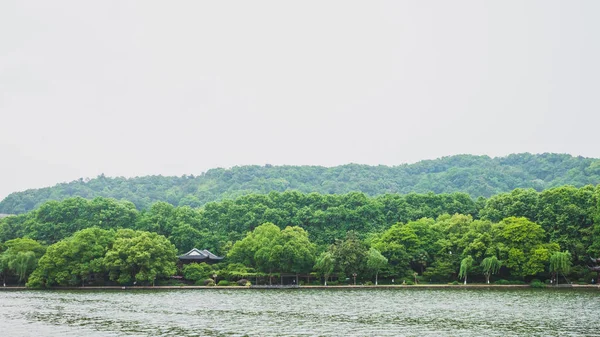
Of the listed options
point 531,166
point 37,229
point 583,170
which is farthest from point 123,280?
point 531,166

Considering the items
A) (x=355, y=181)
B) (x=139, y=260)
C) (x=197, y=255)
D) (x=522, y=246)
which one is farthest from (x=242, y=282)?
(x=355, y=181)

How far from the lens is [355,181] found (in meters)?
183

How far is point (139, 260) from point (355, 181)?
121153mm

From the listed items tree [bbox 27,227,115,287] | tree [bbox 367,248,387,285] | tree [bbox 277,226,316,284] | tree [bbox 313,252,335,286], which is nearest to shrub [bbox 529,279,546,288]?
tree [bbox 367,248,387,285]

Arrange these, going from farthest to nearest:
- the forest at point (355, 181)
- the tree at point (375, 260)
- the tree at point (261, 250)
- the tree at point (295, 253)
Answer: the forest at point (355, 181), the tree at point (261, 250), the tree at point (295, 253), the tree at point (375, 260)

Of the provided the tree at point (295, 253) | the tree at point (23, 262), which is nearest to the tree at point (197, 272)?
the tree at point (295, 253)

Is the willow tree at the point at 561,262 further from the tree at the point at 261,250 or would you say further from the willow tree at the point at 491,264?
the tree at the point at 261,250

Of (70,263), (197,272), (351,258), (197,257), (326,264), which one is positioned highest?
(351,258)

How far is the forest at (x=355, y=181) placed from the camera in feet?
545

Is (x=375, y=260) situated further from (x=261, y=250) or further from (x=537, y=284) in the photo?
(x=537, y=284)

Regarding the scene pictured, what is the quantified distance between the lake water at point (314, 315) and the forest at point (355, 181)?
360ft

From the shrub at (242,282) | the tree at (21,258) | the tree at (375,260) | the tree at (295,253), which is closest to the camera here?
the tree at (375,260)

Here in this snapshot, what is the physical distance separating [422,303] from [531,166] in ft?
507

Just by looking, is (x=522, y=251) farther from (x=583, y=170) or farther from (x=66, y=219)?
(x=583, y=170)
